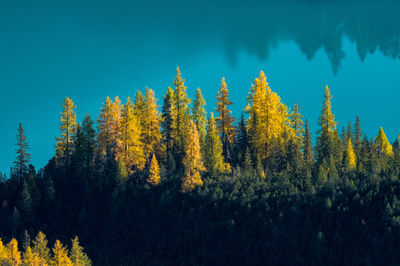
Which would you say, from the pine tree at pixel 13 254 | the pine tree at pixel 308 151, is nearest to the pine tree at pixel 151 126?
the pine tree at pixel 308 151

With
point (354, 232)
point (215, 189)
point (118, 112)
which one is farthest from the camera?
point (118, 112)

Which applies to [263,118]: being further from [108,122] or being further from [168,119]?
[108,122]

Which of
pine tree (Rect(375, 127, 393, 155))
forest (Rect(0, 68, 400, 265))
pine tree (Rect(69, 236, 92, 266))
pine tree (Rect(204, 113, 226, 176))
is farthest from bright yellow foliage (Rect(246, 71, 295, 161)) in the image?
pine tree (Rect(69, 236, 92, 266))

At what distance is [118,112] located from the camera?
197 feet

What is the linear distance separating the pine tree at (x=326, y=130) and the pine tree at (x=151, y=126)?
18804 mm

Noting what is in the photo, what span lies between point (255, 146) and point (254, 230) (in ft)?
56.1

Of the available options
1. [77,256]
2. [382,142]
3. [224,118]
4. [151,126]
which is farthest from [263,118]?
[77,256]

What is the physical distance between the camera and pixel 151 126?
201ft

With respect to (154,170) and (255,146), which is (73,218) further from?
(255,146)

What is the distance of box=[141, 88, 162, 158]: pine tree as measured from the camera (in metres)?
60.9

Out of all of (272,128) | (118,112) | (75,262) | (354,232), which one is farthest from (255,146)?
(75,262)

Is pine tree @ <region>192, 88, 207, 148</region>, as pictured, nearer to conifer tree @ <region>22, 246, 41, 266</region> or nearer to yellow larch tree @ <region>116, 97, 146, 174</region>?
yellow larch tree @ <region>116, 97, 146, 174</region>

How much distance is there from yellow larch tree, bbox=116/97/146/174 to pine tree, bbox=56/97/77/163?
853 centimetres

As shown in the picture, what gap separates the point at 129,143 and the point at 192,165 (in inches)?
342
